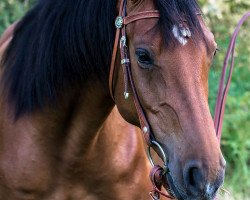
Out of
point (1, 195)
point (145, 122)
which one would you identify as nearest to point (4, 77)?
point (1, 195)

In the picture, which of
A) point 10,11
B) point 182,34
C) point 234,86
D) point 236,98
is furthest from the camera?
point 10,11

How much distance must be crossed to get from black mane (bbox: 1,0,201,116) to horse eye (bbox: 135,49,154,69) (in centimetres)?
12

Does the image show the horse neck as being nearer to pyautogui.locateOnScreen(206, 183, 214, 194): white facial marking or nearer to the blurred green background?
pyautogui.locateOnScreen(206, 183, 214, 194): white facial marking

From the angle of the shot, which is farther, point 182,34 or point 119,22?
point 119,22

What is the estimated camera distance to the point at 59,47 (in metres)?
2.82

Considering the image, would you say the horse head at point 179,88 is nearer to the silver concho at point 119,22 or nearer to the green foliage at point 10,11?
the silver concho at point 119,22

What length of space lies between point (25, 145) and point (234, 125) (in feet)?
9.89

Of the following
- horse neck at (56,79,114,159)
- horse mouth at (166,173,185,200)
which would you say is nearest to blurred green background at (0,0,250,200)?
horse neck at (56,79,114,159)

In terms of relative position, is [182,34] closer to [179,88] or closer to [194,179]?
[179,88]

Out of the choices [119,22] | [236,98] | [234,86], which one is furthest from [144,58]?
[234,86]

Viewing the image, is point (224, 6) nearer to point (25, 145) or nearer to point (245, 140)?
point (245, 140)

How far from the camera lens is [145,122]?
97.7 inches

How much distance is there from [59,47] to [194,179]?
929 millimetres

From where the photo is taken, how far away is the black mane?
264cm
